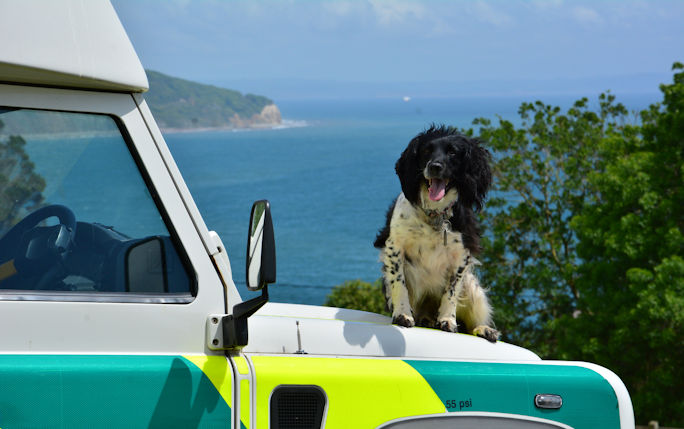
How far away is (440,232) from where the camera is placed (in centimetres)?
452

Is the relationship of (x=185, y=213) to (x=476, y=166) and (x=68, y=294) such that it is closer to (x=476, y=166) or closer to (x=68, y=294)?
(x=68, y=294)

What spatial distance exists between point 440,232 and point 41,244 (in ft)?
7.46

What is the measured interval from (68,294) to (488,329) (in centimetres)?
235

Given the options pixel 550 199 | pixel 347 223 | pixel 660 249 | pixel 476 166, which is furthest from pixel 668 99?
pixel 347 223

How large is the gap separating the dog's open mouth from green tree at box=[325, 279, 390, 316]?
108ft

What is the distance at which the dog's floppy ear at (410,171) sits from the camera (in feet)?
15.1

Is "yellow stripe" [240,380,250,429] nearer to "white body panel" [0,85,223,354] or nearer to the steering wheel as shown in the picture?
"white body panel" [0,85,223,354]

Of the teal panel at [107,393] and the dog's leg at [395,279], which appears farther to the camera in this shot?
the dog's leg at [395,279]

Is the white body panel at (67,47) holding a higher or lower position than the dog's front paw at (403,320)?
higher

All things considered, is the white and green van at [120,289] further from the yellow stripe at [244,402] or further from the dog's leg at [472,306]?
the dog's leg at [472,306]

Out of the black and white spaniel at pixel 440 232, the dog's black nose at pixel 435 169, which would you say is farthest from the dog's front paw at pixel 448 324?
the dog's black nose at pixel 435 169

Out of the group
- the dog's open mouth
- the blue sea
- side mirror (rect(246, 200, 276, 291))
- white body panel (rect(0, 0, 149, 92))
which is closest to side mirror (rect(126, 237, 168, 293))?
side mirror (rect(246, 200, 276, 291))

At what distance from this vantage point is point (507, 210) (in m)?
31.7

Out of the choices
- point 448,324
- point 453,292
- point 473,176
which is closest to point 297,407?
point 448,324
